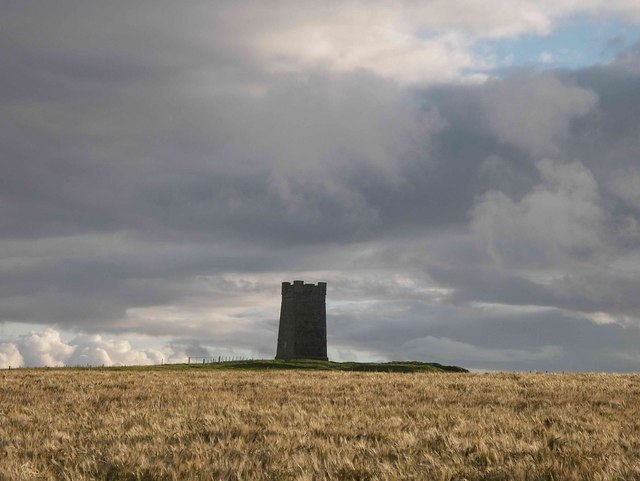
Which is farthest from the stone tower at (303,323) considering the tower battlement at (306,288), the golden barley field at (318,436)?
the golden barley field at (318,436)

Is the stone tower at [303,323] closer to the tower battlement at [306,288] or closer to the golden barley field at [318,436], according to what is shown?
the tower battlement at [306,288]

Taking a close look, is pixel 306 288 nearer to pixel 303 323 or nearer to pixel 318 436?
pixel 303 323

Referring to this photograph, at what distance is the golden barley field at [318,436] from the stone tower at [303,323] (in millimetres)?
64196

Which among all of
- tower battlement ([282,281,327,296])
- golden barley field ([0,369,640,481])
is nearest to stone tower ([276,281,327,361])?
tower battlement ([282,281,327,296])

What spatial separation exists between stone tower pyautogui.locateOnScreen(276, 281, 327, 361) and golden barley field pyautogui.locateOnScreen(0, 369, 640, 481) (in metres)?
64.2

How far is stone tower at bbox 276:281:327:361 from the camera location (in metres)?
83.6

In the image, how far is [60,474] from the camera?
29.2ft

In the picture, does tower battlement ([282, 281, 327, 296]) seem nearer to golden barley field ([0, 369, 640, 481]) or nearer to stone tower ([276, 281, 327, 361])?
stone tower ([276, 281, 327, 361])

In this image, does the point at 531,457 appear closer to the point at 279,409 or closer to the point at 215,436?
the point at 215,436

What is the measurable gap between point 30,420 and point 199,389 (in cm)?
762

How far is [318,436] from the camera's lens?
446 inches

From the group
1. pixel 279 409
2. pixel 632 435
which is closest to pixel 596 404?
pixel 632 435

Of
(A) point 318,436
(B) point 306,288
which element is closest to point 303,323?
(B) point 306,288

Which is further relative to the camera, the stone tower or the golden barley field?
the stone tower
